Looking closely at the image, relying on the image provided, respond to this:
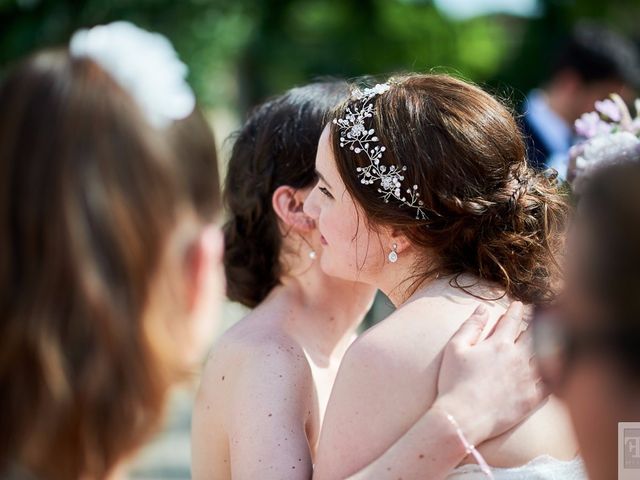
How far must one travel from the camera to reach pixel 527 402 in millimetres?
1980

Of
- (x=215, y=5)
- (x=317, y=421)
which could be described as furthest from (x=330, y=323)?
(x=215, y=5)

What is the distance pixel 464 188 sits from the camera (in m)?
2.18

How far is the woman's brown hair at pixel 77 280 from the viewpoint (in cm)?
138

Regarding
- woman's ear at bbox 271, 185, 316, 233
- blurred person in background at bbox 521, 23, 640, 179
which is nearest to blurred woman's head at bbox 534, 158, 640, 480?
woman's ear at bbox 271, 185, 316, 233

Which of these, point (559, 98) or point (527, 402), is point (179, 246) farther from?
point (559, 98)

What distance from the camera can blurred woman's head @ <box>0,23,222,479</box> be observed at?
1.38 m

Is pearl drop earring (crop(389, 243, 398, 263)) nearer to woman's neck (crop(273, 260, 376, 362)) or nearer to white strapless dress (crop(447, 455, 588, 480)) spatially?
woman's neck (crop(273, 260, 376, 362))

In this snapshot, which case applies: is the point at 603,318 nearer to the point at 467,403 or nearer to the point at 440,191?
the point at 467,403

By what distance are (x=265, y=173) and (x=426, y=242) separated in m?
0.75

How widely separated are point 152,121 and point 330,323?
1.40 metres

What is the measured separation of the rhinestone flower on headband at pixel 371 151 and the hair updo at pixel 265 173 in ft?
1.29

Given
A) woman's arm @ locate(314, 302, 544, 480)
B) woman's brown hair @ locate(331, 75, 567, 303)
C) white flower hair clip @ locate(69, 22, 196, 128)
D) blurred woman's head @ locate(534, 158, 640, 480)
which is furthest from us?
woman's brown hair @ locate(331, 75, 567, 303)

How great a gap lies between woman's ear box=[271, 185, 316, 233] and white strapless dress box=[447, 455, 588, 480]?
3.38 ft

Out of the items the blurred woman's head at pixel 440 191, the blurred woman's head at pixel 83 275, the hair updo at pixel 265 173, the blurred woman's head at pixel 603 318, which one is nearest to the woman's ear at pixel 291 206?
the hair updo at pixel 265 173
